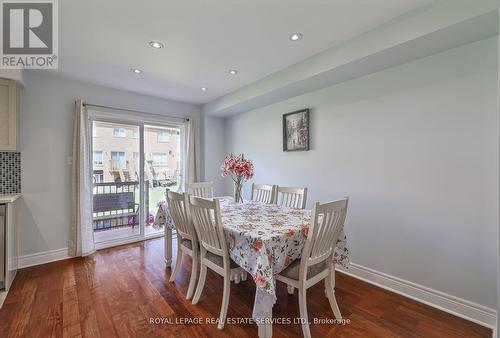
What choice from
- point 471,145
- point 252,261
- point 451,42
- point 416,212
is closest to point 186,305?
point 252,261

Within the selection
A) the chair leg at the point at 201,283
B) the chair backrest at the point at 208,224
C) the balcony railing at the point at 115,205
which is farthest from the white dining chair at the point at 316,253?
the balcony railing at the point at 115,205

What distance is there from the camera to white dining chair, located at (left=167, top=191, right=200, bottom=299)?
211 cm

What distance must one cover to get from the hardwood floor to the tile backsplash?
3.36 ft

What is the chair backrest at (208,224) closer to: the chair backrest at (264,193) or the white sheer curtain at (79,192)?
the chair backrest at (264,193)

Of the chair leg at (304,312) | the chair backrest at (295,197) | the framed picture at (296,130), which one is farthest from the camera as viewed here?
the framed picture at (296,130)

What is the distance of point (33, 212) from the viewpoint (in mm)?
2875

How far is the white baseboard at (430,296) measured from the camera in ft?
5.79

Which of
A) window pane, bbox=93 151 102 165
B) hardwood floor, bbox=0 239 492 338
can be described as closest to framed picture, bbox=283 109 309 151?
hardwood floor, bbox=0 239 492 338

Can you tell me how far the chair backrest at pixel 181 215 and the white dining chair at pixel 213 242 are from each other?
135 mm

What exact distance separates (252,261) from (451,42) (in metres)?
2.35

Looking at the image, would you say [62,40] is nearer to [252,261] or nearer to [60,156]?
[60,156]

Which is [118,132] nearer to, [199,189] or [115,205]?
[115,205]

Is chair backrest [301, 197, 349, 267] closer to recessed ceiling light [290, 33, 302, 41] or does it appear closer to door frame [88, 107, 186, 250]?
recessed ceiling light [290, 33, 302, 41]

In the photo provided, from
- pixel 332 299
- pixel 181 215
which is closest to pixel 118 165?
pixel 181 215
